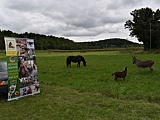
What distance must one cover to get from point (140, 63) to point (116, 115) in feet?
33.9

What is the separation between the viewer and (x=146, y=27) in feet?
207

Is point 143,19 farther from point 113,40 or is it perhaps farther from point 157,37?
point 113,40

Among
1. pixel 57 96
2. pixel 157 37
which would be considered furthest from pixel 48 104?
pixel 157 37

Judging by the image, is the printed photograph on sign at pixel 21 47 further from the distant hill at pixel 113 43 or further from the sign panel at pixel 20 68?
the distant hill at pixel 113 43

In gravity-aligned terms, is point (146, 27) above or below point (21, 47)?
above

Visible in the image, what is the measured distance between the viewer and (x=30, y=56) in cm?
1061

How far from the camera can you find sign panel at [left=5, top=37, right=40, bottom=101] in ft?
31.4

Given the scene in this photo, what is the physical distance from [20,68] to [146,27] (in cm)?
5780

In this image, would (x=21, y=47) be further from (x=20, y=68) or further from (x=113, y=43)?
(x=113, y=43)

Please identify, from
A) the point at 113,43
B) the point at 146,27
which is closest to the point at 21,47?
the point at 146,27

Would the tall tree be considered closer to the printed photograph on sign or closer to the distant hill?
the distant hill

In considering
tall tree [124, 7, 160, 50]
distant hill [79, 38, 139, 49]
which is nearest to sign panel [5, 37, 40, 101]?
tall tree [124, 7, 160, 50]

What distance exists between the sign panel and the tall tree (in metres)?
55.3

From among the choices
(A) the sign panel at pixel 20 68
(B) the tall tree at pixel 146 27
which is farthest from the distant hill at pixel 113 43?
(A) the sign panel at pixel 20 68
